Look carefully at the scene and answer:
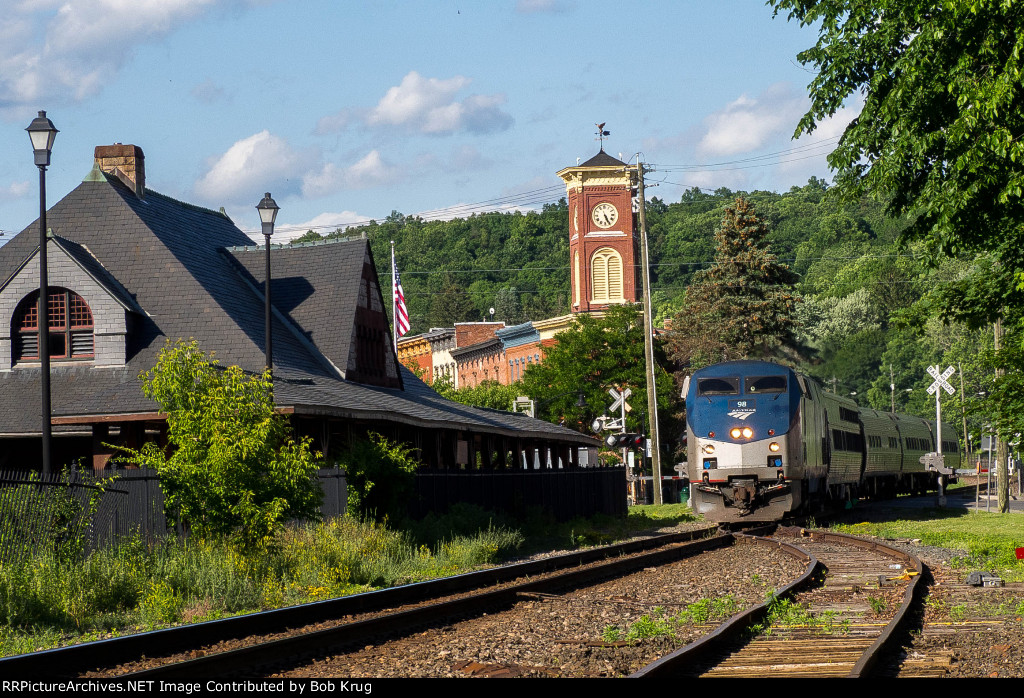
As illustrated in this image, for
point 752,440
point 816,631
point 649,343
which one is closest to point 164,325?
point 752,440

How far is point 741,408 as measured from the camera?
96.1 feet

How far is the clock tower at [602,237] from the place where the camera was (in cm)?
10494

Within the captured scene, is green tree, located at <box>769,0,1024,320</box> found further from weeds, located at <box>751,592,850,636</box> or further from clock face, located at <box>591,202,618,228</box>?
clock face, located at <box>591,202,618,228</box>

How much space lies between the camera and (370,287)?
3547cm

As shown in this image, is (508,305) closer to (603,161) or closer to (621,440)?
(603,161)

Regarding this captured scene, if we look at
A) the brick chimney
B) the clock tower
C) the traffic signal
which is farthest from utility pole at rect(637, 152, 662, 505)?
the clock tower

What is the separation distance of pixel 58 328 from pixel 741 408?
52.6 ft

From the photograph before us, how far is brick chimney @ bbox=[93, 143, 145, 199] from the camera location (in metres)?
34.2

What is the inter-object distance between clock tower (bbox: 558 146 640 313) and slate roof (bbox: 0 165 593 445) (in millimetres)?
67025

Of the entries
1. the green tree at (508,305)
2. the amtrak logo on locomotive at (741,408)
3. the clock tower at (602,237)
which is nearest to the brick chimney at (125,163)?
the amtrak logo on locomotive at (741,408)

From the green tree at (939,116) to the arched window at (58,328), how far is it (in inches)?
651

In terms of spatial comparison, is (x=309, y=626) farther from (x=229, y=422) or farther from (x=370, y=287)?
(x=370, y=287)

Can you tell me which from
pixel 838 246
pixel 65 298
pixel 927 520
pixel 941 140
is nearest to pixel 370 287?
pixel 65 298

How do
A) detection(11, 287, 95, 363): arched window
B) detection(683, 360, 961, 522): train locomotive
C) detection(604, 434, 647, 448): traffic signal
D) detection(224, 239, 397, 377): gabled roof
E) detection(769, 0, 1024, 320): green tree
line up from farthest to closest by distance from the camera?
detection(604, 434, 647, 448): traffic signal < detection(224, 239, 397, 377): gabled roof < detection(683, 360, 961, 522): train locomotive < detection(11, 287, 95, 363): arched window < detection(769, 0, 1024, 320): green tree
